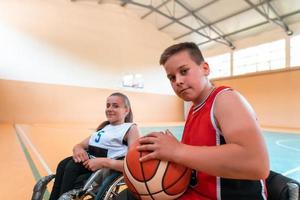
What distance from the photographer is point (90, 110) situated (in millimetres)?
10688

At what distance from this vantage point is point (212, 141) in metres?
0.75

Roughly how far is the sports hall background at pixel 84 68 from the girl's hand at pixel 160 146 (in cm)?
847

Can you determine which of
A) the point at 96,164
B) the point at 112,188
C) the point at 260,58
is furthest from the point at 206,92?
the point at 260,58

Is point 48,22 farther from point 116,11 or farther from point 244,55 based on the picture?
point 244,55

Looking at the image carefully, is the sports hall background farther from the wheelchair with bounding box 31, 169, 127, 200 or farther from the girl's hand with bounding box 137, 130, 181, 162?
the girl's hand with bounding box 137, 130, 181, 162

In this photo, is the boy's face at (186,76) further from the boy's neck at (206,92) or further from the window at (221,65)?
the window at (221,65)

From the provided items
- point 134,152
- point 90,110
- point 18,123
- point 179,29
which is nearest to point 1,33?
point 18,123

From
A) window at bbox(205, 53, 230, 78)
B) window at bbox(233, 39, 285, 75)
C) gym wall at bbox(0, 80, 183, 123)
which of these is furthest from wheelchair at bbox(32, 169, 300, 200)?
window at bbox(205, 53, 230, 78)

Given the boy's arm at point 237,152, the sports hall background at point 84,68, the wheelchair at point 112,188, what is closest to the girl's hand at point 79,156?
the wheelchair at point 112,188

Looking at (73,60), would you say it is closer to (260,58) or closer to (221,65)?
(221,65)

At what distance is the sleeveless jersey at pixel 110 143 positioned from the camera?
168 centimetres

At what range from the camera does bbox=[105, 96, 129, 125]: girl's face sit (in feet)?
5.99

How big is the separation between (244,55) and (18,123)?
1052cm

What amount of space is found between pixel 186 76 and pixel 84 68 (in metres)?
10.1
